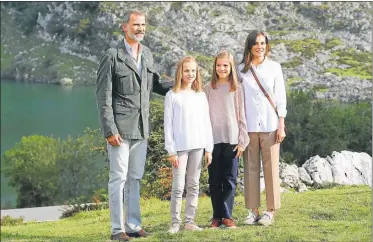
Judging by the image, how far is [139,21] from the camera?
20.1 feet

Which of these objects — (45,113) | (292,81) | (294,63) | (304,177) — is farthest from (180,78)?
(294,63)

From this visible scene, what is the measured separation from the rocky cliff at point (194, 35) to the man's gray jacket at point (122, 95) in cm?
7228

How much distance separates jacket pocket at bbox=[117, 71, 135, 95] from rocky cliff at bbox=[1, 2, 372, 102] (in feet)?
237

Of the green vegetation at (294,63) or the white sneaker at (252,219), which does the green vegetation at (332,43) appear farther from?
the white sneaker at (252,219)

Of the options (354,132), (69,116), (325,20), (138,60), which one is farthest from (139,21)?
(325,20)

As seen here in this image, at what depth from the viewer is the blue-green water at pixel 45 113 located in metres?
67.3

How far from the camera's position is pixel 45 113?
75750 millimetres

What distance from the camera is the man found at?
6.05 m

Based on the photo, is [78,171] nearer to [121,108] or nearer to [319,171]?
[319,171]

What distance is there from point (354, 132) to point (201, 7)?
68342 mm

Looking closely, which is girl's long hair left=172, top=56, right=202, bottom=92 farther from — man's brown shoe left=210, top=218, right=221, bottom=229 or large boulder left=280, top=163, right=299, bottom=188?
large boulder left=280, top=163, right=299, bottom=188

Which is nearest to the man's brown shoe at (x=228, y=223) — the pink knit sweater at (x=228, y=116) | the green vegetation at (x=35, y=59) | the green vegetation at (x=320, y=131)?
the pink knit sweater at (x=228, y=116)

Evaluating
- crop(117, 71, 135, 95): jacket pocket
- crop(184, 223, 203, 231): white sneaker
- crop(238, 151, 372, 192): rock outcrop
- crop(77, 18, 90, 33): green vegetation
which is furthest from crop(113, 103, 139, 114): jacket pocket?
crop(77, 18, 90, 33): green vegetation

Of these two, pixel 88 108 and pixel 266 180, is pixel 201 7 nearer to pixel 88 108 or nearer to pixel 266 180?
pixel 88 108
